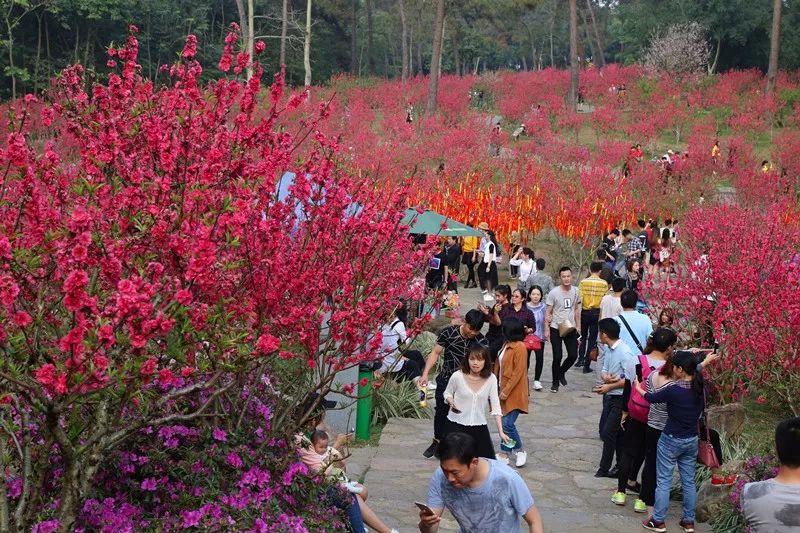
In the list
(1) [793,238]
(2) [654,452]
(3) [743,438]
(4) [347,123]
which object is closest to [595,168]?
(4) [347,123]

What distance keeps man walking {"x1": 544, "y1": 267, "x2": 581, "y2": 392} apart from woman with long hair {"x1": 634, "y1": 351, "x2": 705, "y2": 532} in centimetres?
512

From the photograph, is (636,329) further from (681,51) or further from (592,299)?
(681,51)

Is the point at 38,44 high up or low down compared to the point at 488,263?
up

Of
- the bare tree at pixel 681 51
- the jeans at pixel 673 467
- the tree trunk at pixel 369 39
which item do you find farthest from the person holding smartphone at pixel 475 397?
the tree trunk at pixel 369 39

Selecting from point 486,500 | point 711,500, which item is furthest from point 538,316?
point 486,500

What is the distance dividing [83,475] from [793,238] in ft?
37.4

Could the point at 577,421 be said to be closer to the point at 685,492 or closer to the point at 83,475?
the point at 685,492

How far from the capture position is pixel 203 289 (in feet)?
17.6

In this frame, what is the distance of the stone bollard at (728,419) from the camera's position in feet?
32.8

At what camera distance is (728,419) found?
1004 centimetres

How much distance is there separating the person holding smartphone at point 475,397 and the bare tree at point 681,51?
39.9m

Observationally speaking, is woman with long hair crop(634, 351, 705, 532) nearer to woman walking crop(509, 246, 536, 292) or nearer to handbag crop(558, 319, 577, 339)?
handbag crop(558, 319, 577, 339)

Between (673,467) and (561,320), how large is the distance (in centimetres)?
532

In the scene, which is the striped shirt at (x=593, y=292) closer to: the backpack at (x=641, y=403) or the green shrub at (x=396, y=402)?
the green shrub at (x=396, y=402)
